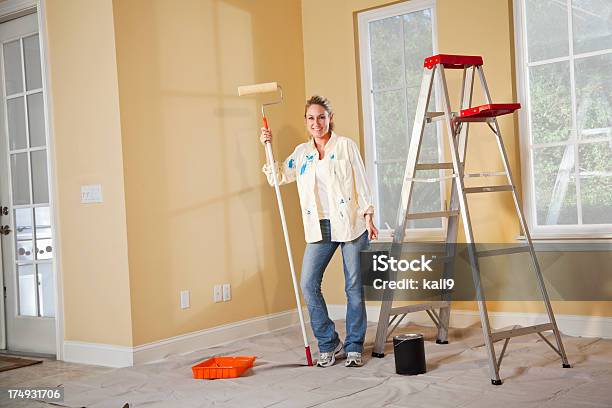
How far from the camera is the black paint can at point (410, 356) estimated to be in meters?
3.90

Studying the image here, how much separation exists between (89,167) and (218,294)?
1.23 meters

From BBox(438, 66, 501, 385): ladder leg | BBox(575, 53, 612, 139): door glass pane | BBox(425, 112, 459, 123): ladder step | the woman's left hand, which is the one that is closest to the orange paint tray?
the woman's left hand

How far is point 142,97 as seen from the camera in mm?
4680

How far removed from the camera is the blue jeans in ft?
13.9

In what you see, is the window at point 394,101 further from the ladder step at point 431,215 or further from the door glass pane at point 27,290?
the door glass pane at point 27,290

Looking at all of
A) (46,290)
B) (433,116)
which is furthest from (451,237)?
(46,290)

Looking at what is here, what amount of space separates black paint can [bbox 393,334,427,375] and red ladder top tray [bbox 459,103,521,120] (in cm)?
121

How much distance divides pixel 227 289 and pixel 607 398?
2706 mm

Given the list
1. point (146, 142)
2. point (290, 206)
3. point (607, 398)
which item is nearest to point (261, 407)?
point (607, 398)

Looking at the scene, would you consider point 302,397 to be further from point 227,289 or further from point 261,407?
point 227,289

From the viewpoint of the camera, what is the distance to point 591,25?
4.64 metres

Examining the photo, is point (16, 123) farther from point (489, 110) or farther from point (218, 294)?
point (489, 110)

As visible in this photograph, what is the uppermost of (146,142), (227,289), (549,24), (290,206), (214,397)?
(549,24)

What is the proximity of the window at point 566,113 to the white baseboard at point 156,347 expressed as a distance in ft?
7.04
